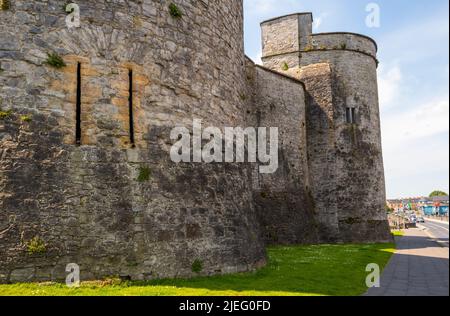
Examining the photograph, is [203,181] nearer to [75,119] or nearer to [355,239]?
[75,119]

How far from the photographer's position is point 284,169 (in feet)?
58.1

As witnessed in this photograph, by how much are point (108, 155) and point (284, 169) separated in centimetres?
1170

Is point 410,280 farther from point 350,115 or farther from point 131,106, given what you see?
point 350,115

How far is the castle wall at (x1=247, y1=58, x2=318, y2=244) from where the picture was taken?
16.2 meters

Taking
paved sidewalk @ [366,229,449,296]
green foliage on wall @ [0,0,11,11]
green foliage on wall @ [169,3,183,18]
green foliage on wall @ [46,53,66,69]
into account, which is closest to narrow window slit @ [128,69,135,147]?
green foliage on wall @ [46,53,66,69]

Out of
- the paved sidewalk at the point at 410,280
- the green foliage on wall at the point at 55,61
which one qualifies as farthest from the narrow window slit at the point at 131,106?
the paved sidewalk at the point at 410,280

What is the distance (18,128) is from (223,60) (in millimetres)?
4762

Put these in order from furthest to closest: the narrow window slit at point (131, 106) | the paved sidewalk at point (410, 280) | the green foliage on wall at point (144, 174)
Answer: the narrow window slit at point (131, 106)
the green foliage on wall at point (144, 174)
the paved sidewalk at point (410, 280)

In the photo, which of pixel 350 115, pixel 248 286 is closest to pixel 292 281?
pixel 248 286

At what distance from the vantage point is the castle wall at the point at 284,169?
16.2 metres

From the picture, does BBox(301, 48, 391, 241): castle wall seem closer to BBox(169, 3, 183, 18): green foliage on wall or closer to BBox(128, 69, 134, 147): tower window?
BBox(169, 3, 183, 18): green foliage on wall

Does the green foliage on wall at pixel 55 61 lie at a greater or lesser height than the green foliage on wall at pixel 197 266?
greater

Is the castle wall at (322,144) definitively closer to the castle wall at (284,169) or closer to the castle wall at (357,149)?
the castle wall at (357,149)

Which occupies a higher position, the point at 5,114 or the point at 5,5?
the point at 5,5
